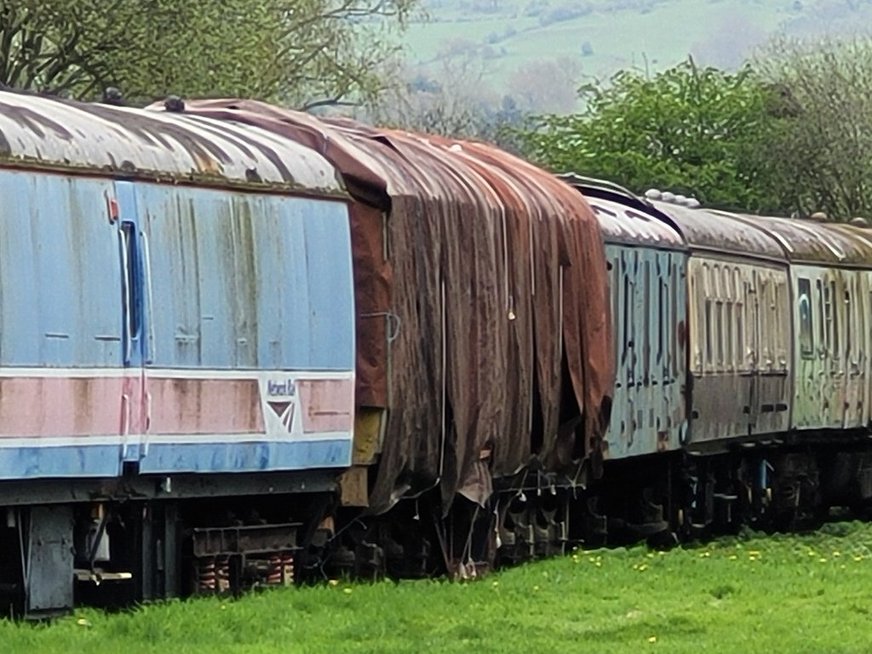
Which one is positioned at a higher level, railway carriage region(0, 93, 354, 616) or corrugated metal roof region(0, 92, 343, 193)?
corrugated metal roof region(0, 92, 343, 193)

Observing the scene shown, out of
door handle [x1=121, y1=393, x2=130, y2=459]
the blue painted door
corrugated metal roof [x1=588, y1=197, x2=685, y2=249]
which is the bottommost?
door handle [x1=121, y1=393, x2=130, y2=459]

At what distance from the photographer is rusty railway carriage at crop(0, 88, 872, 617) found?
13.1 meters

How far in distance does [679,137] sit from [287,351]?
50.3 meters

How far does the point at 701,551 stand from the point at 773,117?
148ft

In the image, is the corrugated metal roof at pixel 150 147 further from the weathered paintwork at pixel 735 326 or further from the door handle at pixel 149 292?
the weathered paintwork at pixel 735 326

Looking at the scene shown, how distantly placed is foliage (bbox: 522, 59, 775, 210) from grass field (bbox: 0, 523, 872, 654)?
145ft

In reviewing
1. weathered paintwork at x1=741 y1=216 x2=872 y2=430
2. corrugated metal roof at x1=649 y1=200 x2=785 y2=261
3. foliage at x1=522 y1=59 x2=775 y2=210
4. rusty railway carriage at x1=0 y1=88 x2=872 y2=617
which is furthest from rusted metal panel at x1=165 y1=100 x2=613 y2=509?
foliage at x1=522 y1=59 x2=775 y2=210

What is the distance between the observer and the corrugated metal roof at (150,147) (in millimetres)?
13055

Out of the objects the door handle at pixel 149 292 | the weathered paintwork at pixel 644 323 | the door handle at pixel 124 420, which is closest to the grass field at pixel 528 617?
the door handle at pixel 124 420

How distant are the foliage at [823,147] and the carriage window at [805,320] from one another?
1348 inches

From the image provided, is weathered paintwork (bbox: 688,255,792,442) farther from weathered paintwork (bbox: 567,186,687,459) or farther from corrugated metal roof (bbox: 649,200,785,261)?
weathered paintwork (bbox: 567,186,687,459)

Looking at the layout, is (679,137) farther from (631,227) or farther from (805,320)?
(631,227)

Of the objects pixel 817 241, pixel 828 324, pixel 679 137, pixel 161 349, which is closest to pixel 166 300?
pixel 161 349

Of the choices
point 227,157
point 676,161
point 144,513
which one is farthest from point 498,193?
point 676,161
